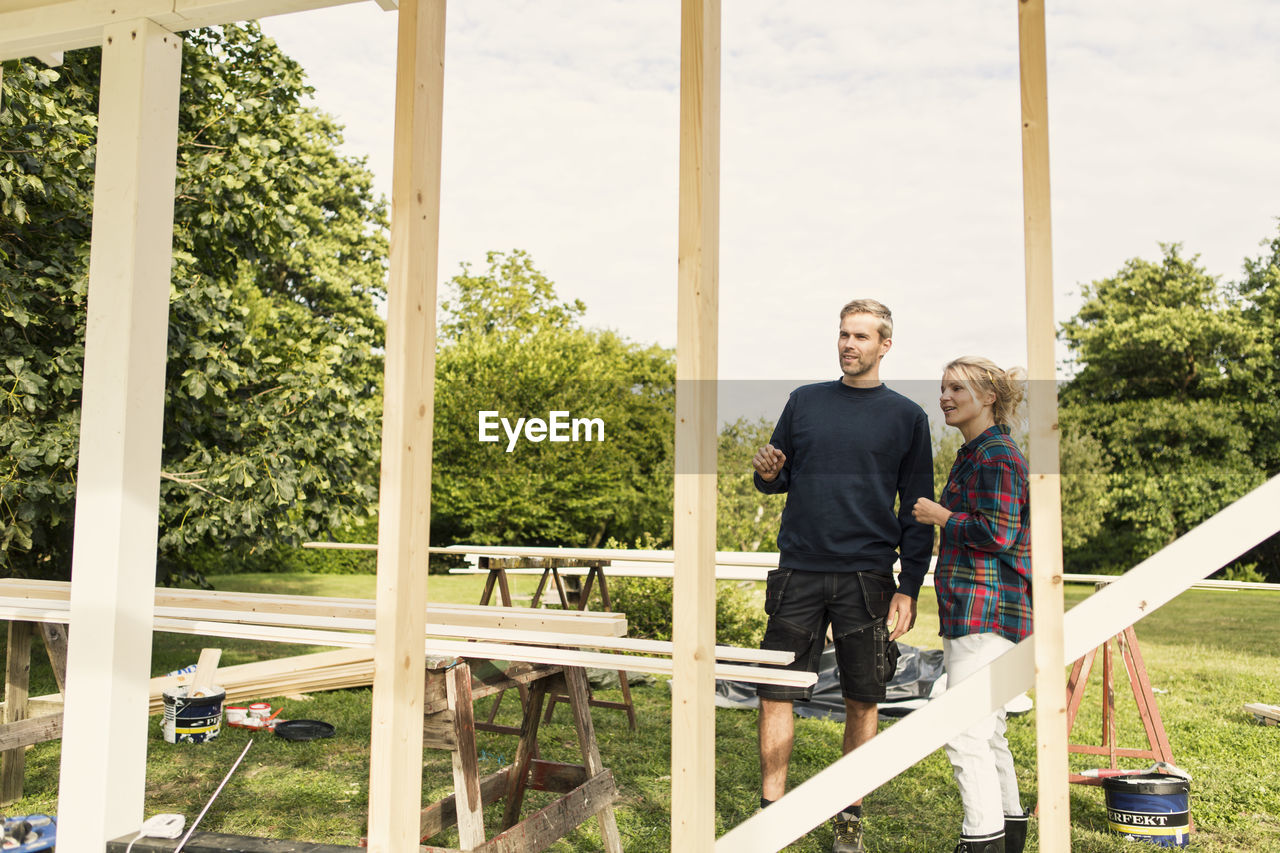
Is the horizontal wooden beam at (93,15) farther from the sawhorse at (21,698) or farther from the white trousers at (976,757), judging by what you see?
the white trousers at (976,757)

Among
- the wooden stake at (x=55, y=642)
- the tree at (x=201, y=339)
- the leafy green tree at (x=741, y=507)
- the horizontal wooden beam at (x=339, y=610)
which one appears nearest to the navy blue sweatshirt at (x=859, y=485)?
the horizontal wooden beam at (x=339, y=610)

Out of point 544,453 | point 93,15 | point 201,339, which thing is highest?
point 93,15

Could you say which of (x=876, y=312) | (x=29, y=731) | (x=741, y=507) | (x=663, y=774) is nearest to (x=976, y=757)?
(x=876, y=312)

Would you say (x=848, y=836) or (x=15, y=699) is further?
(x=15, y=699)

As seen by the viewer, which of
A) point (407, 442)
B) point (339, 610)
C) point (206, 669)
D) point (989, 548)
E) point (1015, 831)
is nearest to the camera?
point (407, 442)

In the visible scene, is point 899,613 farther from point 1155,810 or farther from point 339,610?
point 339,610

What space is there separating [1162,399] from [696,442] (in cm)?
2181

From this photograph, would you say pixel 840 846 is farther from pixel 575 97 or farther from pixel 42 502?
pixel 575 97

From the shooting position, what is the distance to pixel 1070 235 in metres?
22.1

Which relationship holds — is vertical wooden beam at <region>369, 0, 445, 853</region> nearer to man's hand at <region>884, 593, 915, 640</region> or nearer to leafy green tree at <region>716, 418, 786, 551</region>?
man's hand at <region>884, 593, 915, 640</region>

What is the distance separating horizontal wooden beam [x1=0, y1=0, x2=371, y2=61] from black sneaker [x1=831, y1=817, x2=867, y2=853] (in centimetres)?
298

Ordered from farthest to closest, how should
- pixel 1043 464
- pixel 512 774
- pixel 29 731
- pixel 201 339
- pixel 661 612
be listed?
pixel 661 612 → pixel 201 339 → pixel 29 731 → pixel 512 774 → pixel 1043 464

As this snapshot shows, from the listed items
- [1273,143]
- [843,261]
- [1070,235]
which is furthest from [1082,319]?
[843,261]

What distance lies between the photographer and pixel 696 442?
72.9 inches
